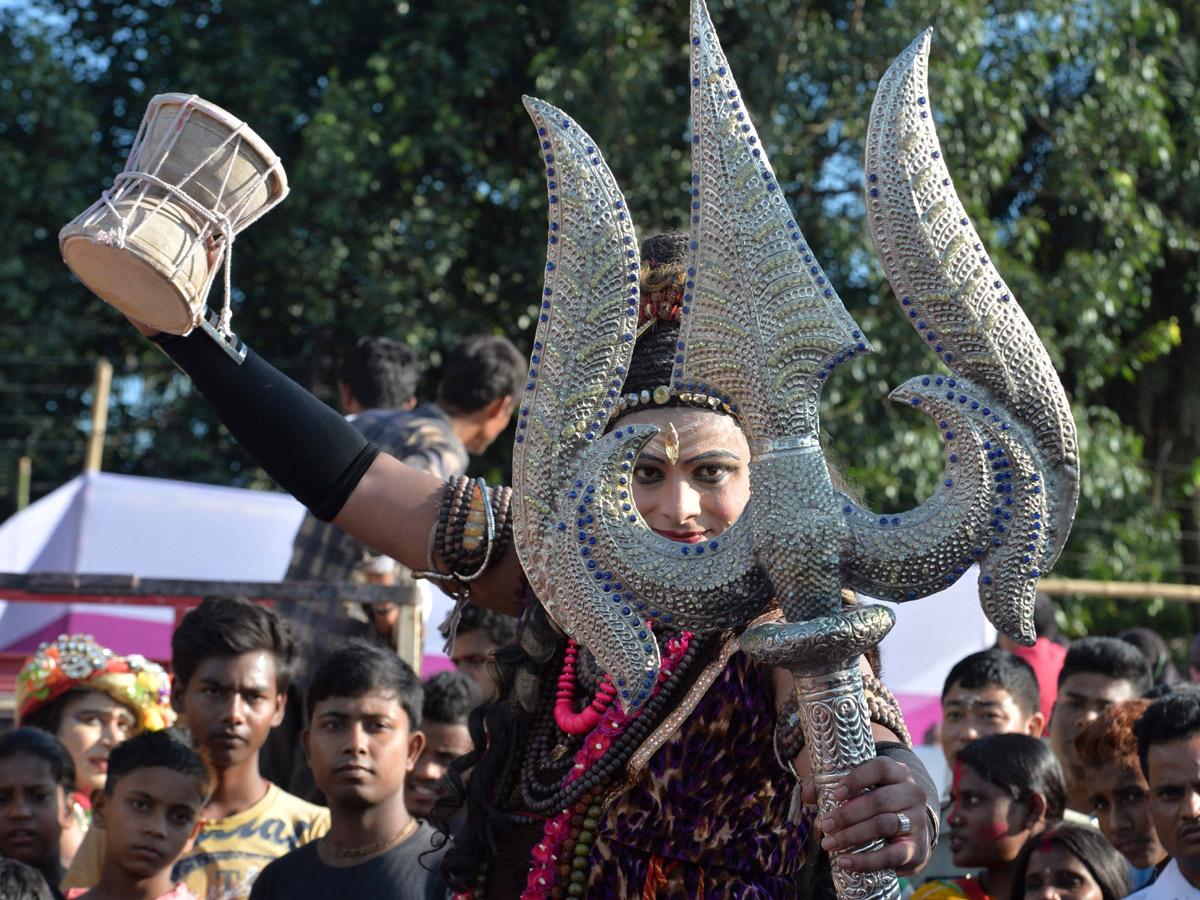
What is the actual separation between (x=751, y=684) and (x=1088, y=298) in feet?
25.0

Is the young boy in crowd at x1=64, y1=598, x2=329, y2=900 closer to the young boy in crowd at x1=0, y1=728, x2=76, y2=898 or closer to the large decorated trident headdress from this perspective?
the young boy in crowd at x1=0, y1=728, x2=76, y2=898

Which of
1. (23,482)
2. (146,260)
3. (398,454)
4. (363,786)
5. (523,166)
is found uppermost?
(523,166)

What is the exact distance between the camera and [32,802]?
12.5 feet

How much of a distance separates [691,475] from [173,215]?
2.81ft

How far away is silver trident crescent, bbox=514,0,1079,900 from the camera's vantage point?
1772 millimetres

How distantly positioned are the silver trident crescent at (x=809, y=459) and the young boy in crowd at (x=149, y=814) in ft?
6.73

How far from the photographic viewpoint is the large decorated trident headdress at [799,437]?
70.1 inches

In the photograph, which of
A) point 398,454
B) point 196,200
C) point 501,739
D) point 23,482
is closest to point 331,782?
point 398,454

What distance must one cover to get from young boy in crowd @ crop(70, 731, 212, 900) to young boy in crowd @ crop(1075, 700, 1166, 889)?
2.45 m

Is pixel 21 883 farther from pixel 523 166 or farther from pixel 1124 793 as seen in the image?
pixel 523 166

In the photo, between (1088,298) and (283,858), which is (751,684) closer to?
(283,858)

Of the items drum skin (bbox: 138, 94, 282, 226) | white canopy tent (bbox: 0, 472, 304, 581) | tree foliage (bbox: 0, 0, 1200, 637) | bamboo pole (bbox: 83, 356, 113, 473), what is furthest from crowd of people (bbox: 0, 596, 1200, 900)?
bamboo pole (bbox: 83, 356, 113, 473)

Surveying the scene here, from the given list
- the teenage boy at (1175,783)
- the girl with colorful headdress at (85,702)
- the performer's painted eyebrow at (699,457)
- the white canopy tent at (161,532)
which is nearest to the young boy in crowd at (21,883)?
the girl with colorful headdress at (85,702)

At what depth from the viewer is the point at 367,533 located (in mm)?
2312
